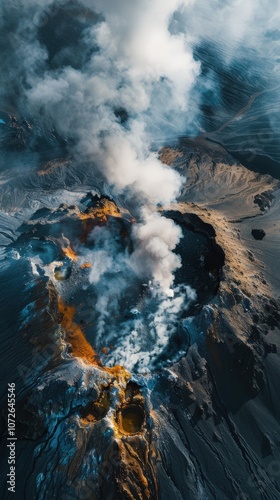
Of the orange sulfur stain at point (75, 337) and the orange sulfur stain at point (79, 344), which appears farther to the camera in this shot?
the orange sulfur stain at point (75, 337)

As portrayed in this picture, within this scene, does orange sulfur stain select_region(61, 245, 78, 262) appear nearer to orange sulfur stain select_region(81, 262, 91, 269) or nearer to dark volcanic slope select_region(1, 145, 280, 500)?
dark volcanic slope select_region(1, 145, 280, 500)

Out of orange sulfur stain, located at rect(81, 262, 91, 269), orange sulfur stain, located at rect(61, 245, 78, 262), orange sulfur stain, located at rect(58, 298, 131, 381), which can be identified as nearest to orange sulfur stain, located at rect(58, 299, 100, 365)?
orange sulfur stain, located at rect(58, 298, 131, 381)

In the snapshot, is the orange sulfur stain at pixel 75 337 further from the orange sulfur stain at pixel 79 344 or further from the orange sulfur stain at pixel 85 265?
the orange sulfur stain at pixel 85 265

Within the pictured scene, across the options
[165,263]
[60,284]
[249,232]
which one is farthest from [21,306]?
[249,232]

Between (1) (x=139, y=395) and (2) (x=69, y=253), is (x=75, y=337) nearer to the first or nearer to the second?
(1) (x=139, y=395)

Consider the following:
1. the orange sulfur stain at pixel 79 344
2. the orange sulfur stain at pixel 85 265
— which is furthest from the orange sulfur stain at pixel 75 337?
the orange sulfur stain at pixel 85 265
